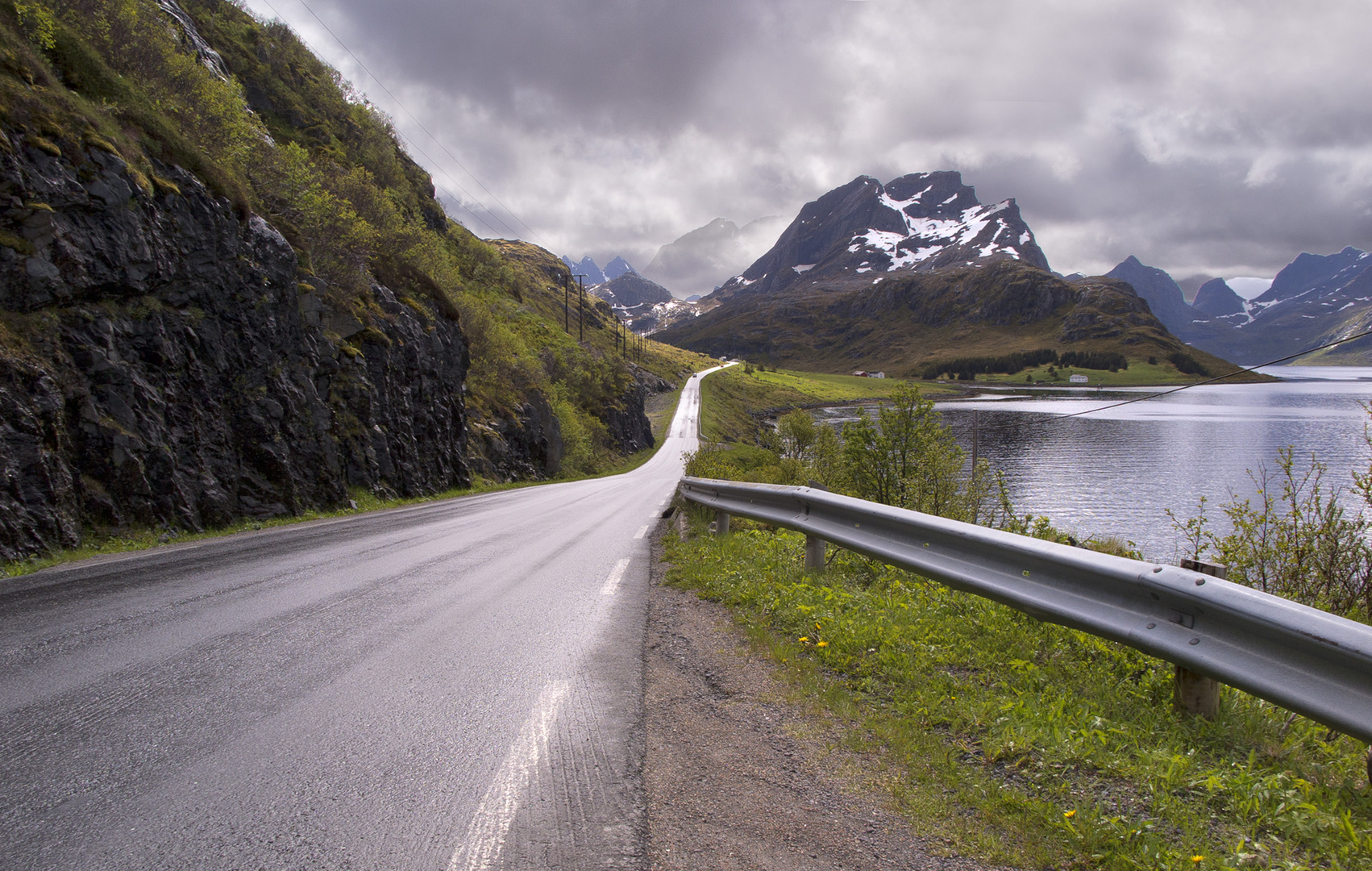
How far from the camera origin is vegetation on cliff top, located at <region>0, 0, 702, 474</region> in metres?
12.1

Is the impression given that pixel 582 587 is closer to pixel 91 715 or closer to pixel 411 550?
pixel 411 550

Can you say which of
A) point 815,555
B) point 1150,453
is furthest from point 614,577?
point 1150,453

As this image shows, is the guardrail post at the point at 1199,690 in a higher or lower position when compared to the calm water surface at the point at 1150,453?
higher

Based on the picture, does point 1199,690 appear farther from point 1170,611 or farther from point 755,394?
point 755,394

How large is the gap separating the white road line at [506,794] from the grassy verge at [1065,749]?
1.74 meters

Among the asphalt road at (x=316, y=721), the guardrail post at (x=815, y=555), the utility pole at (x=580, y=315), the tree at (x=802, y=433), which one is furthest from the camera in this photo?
the utility pole at (x=580, y=315)

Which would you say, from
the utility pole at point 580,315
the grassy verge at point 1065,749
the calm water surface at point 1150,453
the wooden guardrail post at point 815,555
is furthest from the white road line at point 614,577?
the utility pole at point 580,315

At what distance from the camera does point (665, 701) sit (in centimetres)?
429

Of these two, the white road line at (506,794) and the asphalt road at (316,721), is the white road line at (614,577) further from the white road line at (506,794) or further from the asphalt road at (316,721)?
the white road line at (506,794)

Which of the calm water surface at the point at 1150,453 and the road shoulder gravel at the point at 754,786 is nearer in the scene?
the road shoulder gravel at the point at 754,786

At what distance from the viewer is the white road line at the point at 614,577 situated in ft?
25.2

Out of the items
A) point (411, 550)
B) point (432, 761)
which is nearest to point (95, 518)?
point (411, 550)

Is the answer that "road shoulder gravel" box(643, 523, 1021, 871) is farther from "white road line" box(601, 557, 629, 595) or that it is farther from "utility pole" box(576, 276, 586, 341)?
"utility pole" box(576, 276, 586, 341)

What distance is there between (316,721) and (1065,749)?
4.10m
